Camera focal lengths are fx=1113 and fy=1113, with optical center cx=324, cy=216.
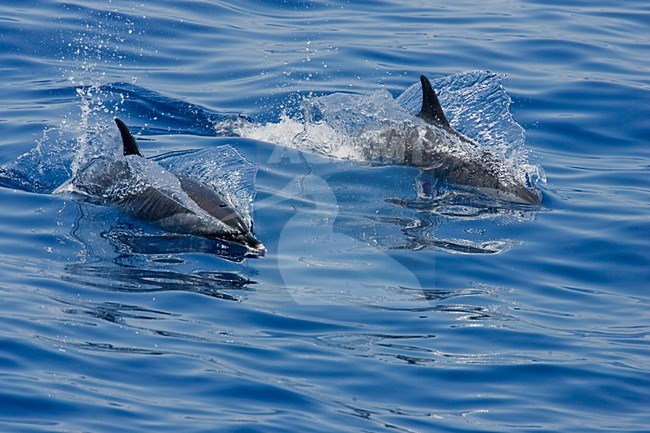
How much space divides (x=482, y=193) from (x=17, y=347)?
607 cm

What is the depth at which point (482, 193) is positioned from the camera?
12.1 m

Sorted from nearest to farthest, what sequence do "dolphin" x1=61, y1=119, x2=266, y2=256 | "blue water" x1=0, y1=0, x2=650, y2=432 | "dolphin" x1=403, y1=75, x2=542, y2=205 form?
1. "blue water" x1=0, y1=0, x2=650, y2=432
2. "dolphin" x1=61, y1=119, x2=266, y2=256
3. "dolphin" x1=403, y1=75, x2=542, y2=205

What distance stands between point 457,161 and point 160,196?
3622 millimetres

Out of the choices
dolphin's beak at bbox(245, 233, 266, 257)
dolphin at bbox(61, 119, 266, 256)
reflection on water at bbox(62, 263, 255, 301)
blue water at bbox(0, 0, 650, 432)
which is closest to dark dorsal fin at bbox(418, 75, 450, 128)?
blue water at bbox(0, 0, 650, 432)

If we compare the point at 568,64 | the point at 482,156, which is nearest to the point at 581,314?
the point at 482,156

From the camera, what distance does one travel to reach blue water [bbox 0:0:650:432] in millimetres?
A: 7039

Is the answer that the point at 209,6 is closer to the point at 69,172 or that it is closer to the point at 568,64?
the point at 568,64

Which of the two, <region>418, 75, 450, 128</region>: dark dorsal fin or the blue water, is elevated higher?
<region>418, 75, 450, 128</region>: dark dorsal fin

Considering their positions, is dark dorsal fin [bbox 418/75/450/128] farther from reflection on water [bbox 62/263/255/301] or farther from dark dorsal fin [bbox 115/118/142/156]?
reflection on water [bbox 62/263/255/301]

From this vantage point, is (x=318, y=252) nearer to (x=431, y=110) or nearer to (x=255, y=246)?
(x=255, y=246)

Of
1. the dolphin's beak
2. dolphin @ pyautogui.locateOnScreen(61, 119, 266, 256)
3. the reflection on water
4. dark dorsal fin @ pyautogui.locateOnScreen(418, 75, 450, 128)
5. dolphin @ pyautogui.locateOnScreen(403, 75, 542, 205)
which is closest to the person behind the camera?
the reflection on water

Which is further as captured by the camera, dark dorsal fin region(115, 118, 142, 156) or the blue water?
dark dorsal fin region(115, 118, 142, 156)

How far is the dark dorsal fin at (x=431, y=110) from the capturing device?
1257cm

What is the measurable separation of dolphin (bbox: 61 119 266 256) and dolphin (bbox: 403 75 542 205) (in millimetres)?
2769
